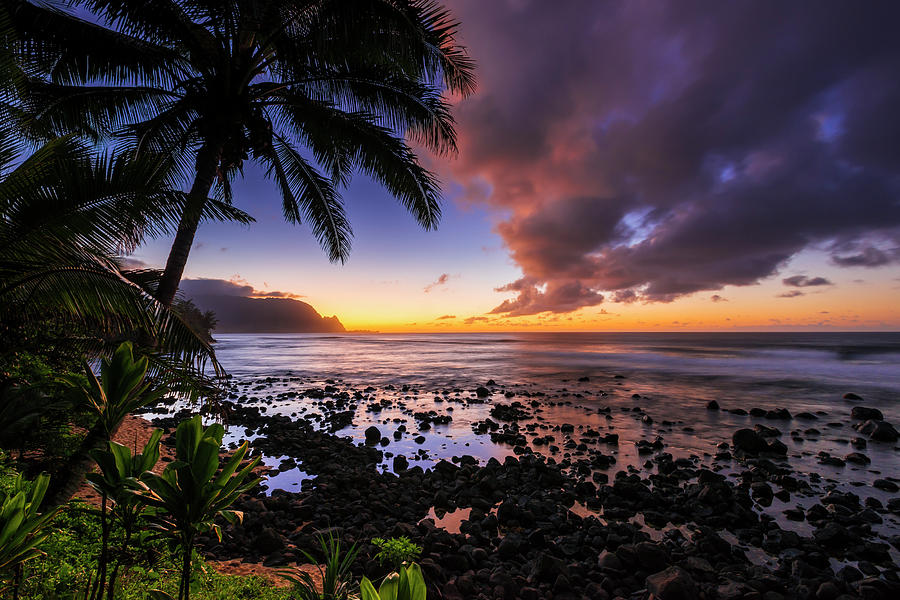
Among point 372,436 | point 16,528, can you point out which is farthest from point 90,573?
point 372,436

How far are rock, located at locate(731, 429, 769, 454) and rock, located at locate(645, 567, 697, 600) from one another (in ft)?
27.5

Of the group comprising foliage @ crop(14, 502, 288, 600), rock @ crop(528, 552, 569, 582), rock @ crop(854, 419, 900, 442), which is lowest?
rock @ crop(854, 419, 900, 442)

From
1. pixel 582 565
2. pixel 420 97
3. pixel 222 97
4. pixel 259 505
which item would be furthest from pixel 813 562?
pixel 222 97

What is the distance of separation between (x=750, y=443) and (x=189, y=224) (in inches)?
589

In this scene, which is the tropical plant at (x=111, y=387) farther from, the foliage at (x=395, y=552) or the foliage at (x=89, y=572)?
the foliage at (x=395, y=552)

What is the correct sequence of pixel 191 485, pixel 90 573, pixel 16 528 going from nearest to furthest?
pixel 16 528 → pixel 191 485 → pixel 90 573

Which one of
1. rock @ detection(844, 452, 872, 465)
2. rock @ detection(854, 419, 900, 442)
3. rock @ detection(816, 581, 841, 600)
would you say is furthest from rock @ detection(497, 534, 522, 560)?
rock @ detection(854, 419, 900, 442)

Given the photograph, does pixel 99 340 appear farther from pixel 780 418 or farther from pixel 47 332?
pixel 780 418

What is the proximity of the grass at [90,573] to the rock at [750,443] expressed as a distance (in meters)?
12.6

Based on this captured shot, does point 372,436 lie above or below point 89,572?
below

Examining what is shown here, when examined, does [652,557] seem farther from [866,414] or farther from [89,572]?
[866,414]

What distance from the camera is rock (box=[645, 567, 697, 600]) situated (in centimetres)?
419

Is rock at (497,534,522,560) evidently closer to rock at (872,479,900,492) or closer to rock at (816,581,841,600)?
rock at (816,581,841,600)

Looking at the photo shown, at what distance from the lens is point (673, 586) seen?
4.25m
